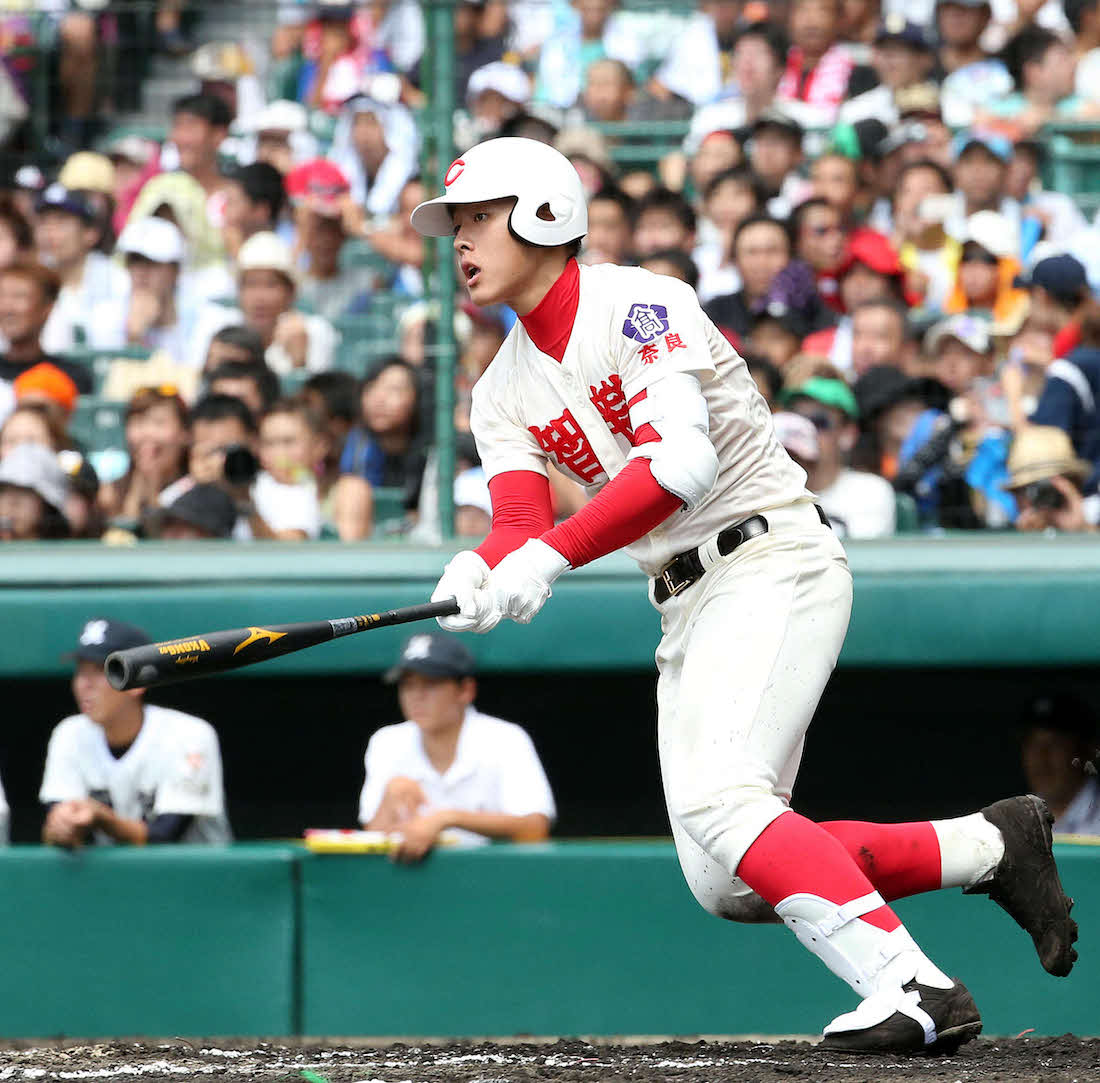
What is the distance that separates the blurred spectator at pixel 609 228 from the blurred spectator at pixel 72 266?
5.65ft

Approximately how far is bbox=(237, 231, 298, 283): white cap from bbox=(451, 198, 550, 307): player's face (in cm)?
283

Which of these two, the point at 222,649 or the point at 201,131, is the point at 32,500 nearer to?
the point at 201,131

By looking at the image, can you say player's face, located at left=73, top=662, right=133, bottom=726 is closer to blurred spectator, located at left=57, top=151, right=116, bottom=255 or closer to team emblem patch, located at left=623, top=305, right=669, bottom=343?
blurred spectator, located at left=57, top=151, right=116, bottom=255

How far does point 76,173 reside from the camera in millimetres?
6730

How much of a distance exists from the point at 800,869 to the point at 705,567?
67cm

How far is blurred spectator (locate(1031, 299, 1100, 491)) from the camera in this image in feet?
18.7

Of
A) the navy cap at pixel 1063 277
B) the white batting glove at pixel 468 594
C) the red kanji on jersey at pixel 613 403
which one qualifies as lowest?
the white batting glove at pixel 468 594

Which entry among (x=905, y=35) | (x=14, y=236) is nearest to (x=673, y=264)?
(x=905, y=35)

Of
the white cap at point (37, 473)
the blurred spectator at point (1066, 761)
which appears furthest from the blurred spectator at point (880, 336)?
the white cap at point (37, 473)

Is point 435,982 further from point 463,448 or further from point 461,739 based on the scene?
point 463,448

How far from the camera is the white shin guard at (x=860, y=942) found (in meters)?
3.45

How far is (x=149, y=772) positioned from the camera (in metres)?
5.53

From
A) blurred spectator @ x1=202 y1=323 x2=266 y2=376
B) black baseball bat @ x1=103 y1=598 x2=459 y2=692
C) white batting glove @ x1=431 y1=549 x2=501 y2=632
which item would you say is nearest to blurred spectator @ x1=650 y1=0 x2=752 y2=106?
blurred spectator @ x1=202 y1=323 x2=266 y2=376

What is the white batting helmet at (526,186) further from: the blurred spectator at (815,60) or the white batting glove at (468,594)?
the blurred spectator at (815,60)
